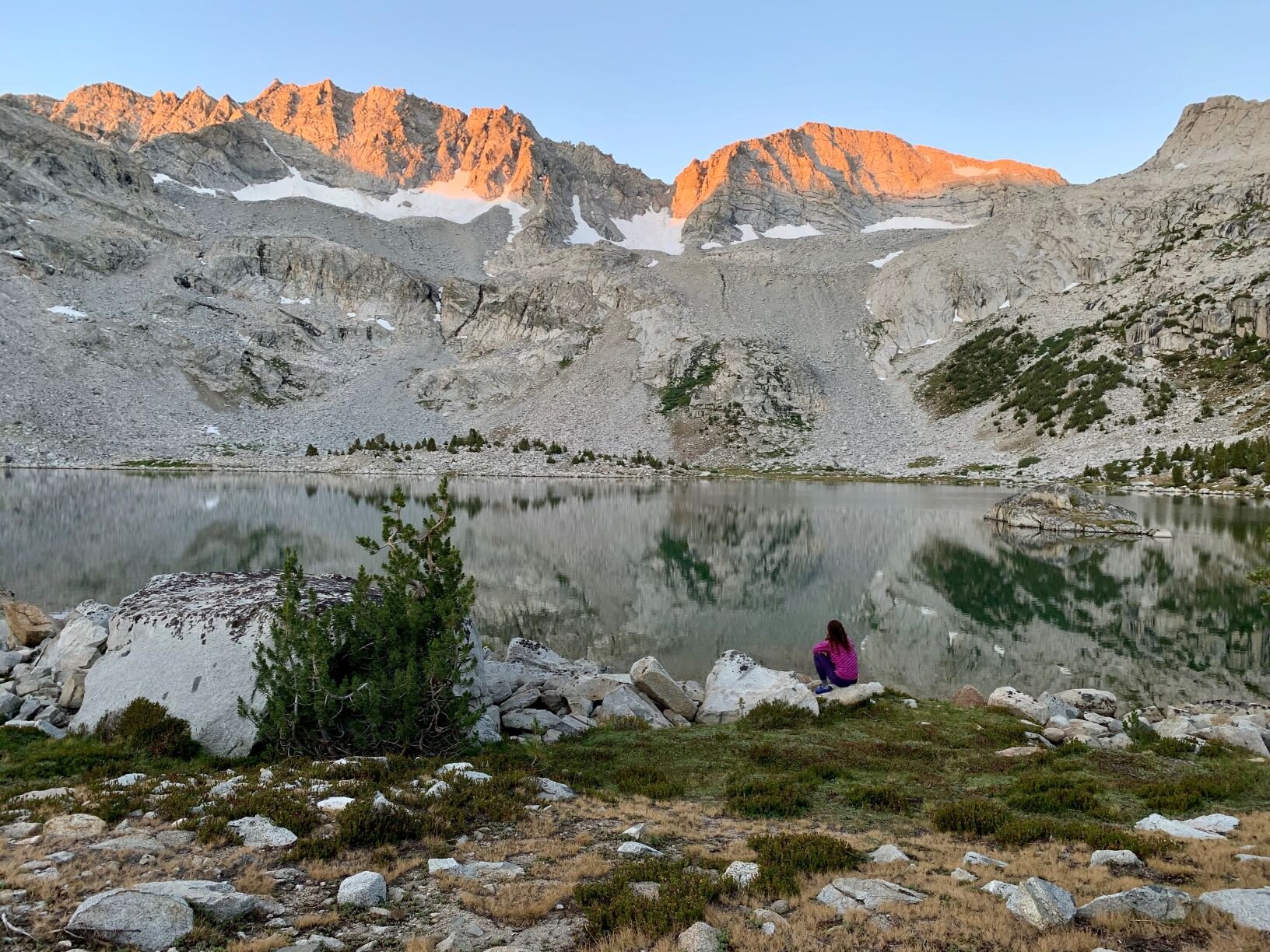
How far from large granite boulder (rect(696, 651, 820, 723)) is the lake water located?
313 cm

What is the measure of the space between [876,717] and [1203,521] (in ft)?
152

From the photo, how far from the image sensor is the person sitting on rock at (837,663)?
16.2 m

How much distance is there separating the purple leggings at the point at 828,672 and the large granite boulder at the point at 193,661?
10681mm

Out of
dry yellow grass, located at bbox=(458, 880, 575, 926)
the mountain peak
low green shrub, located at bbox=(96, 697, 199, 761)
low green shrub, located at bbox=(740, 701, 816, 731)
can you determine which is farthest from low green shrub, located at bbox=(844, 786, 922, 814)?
the mountain peak

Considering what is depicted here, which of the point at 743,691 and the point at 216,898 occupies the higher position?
the point at 216,898

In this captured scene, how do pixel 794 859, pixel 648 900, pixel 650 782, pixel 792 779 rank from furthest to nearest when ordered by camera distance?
pixel 792 779 → pixel 650 782 → pixel 794 859 → pixel 648 900

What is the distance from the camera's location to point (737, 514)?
5184cm

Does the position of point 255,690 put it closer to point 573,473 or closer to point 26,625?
point 26,625

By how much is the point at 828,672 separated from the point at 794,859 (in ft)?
32.8

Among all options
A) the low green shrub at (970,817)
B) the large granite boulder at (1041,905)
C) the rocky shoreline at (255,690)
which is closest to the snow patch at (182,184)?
the rocky shoreline at (255,690)

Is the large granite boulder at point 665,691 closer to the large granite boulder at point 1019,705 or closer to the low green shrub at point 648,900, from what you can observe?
the large granite boulder at point 1019,705

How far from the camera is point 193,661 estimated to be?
37.4 ft

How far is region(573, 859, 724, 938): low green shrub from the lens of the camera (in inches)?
216

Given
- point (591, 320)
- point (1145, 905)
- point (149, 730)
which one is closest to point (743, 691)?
point (1145, 905)
